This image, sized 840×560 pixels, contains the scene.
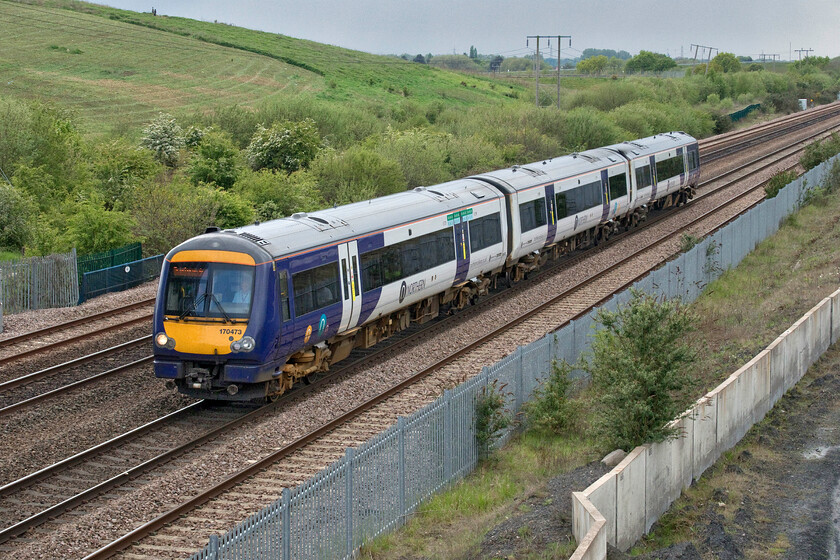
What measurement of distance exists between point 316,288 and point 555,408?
15.7 feet

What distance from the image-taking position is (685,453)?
12.0 meters

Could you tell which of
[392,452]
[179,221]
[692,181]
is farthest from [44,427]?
[692,181]

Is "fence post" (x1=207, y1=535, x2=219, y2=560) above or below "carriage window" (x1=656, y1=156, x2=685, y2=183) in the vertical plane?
below

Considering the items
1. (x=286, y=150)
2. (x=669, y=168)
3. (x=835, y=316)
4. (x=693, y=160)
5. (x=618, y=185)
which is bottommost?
(x=835, y=316)

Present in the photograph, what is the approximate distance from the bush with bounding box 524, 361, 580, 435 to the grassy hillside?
1841 inches

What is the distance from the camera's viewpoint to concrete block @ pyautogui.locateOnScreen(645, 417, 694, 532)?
10930 mm

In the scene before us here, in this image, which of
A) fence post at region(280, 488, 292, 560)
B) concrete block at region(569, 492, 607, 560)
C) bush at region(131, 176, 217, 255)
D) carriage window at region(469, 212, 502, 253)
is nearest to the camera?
concrete block at region(569, 492, 607, 560)

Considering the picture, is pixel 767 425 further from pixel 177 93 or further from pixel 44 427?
pixel 177 93

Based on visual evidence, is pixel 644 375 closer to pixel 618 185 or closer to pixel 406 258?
pixel 406 258

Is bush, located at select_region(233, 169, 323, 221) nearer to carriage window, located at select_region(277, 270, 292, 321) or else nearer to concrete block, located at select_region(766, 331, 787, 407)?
carriage window, located at select_region(277, 270, 292, 321)

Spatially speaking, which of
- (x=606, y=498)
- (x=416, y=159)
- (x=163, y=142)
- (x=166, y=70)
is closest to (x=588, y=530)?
(x=606, y=498)

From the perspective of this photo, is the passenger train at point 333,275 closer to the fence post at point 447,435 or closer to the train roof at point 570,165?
the train roof at point 570,165

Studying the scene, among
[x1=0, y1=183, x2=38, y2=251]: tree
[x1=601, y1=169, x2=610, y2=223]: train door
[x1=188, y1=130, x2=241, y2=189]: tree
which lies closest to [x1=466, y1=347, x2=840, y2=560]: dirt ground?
[x1=601, y1=169, x2=610, y2=223]: train door

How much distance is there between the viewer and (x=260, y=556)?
871cm
